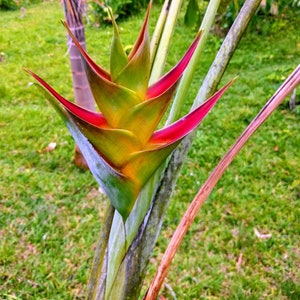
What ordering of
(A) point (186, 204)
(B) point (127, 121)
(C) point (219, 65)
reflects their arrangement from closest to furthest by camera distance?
(B) point (127, 121) → (C) point (219, 65) → (A) point (186, 204)

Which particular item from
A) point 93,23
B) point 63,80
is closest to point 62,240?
point 63,80

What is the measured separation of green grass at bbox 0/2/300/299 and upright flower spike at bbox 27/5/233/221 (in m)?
0.92

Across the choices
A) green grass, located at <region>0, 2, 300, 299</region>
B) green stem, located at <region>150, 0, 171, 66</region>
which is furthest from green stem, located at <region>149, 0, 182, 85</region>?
green grass, located at <region>0, 2, 300, 299</region>

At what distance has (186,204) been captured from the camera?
1573mm

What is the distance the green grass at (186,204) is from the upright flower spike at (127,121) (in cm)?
92

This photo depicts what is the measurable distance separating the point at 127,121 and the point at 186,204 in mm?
1239

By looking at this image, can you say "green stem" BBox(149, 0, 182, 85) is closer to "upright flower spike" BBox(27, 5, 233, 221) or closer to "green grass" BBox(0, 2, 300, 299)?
"upright flower spike" BBox(27, 5, 233, 221)

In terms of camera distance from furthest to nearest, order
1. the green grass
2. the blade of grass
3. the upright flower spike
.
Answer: the green grass, the blade of grass, the upright flower spike

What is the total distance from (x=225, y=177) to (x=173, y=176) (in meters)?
1.29

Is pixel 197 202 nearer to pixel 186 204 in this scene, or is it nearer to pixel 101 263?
pixel 101 263

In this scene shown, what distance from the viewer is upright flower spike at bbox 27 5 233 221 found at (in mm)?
351

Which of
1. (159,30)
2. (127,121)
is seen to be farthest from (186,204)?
(127,121)

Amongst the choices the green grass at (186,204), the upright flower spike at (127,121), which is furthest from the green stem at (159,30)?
the green grass at (186,204)

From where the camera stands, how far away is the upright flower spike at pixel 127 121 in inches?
13.8
